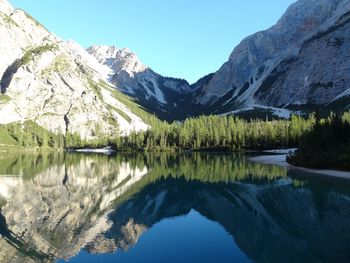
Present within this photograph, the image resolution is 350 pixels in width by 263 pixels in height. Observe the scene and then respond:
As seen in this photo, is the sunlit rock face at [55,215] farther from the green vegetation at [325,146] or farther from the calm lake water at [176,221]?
the green vegetation at [325,146]

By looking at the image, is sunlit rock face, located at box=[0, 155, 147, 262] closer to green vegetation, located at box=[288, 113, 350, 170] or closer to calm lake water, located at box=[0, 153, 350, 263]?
calm lake water, located at box=[0, 153, 350, 263]

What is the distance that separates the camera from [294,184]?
6456cm

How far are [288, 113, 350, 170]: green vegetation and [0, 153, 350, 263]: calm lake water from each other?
16313 millimetres

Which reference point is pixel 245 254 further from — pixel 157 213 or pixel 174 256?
pixel 157 213

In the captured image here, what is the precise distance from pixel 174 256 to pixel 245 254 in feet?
17.4

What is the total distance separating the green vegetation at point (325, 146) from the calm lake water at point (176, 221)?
16313 mm

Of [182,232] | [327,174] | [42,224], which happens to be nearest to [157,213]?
[182,232]

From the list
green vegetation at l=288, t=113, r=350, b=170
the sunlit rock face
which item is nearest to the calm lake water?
the sunlit rock face

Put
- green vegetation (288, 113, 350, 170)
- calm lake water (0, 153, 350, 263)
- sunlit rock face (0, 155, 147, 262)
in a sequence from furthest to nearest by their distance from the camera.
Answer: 1. green vegetation (288, 113, 350, 170)
2. sunlit rock face (0, 155, 147, 262)
3. calm lake water (0, 153, 350, 263)

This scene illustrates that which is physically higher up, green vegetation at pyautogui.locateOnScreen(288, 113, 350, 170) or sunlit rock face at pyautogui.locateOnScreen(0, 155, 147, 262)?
green vegetation at pyautogui.locateOnScreen(288, 113, 350, 170)

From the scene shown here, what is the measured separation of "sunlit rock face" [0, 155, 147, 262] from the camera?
30.0 metres

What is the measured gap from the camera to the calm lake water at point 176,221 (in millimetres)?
28469

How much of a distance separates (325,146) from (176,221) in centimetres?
6177

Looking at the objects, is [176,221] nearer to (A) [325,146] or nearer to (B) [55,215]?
(B) [55,215]
